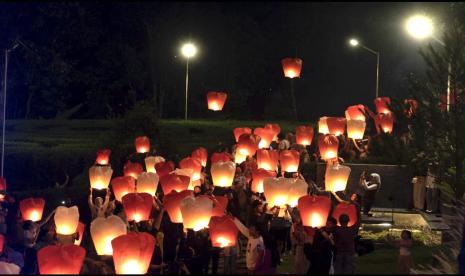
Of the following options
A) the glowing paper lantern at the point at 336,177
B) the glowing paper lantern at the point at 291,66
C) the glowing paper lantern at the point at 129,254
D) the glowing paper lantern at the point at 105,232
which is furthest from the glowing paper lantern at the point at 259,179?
the glowing paper lantern at the point at 291,66

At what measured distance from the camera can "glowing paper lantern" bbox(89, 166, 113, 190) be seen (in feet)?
65.4

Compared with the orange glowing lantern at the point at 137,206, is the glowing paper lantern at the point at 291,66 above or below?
above

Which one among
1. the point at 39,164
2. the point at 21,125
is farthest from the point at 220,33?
the point at 39,164

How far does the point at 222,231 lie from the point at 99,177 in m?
7.17

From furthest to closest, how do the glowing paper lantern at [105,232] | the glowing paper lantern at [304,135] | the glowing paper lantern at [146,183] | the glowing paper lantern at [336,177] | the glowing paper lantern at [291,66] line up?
the glowing paper lantern at [291,66] → the glowing paper lantern at [304,135] → the glowing paper lantern at [336,177] → the glowing paper lantern at [146,183] → the glowing paper lantern at [105,232]

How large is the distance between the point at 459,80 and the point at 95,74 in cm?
2976


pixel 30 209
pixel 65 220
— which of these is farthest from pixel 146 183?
pixel 65 220

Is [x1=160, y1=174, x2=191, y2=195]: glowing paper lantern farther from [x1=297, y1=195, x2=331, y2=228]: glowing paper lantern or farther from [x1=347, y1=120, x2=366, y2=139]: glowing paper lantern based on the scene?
[x1=347, y1=120, x2=366, y2=139]: glowing paper lantern

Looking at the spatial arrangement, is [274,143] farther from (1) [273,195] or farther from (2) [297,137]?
(1) [273,195]

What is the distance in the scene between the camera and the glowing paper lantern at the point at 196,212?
561 inches

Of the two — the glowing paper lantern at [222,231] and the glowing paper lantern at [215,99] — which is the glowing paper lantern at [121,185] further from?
the glowing paper lantern at [215,99]

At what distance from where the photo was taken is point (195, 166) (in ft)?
66.5

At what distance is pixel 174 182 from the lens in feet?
56.9

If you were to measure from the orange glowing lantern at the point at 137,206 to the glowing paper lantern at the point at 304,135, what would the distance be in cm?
881
